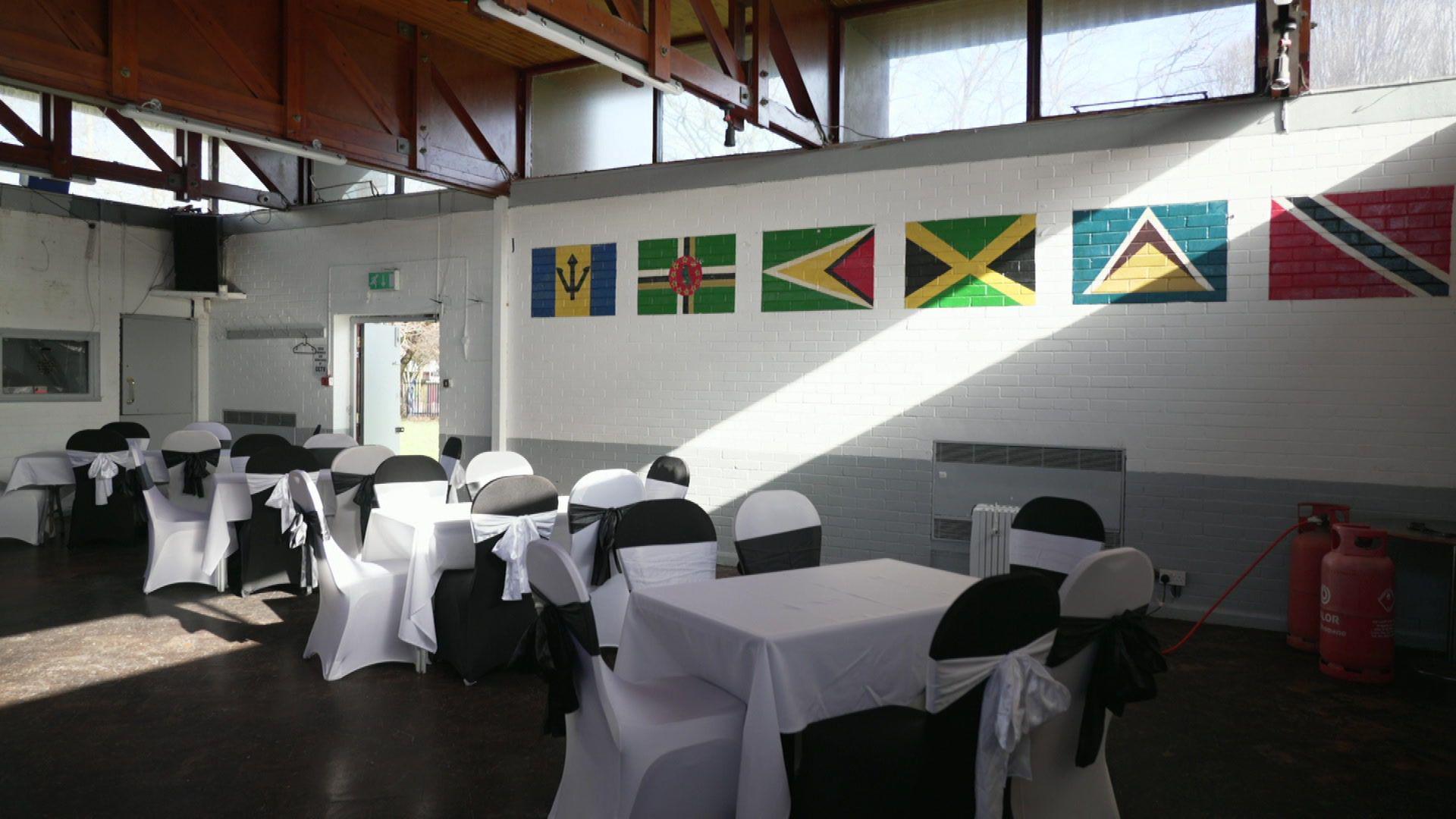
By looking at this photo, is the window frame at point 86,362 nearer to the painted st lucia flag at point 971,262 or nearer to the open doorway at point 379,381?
the open doorway at point 379,381

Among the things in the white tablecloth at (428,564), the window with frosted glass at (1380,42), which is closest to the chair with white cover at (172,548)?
the white tablecloth at (428,564)

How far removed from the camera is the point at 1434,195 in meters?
5.55

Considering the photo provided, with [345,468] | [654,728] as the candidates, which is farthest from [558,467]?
[654,728]

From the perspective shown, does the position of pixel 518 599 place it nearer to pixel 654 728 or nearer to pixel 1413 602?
pixel 654 728

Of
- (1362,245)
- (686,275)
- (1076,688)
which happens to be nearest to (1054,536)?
(1076,688)

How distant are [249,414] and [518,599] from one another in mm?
8051

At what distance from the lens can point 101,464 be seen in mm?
7574

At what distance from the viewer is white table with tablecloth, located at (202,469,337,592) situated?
20.8 feet

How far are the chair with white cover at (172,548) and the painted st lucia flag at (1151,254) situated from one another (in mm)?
6470

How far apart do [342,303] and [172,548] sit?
4.42 m

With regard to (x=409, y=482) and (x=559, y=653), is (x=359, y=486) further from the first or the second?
(x=559, y=653)

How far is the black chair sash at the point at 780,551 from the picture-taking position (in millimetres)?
4359

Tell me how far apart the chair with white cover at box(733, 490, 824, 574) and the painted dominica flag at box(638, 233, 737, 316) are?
3383 millimetres

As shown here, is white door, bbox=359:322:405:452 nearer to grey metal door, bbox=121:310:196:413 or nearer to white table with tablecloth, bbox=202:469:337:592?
grey metal door, bbox=121:310:196:413
